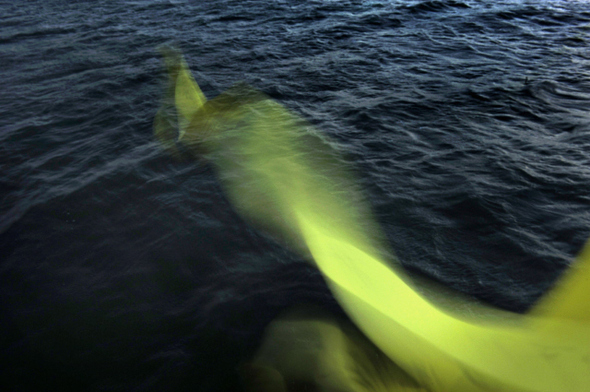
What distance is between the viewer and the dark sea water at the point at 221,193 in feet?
10.5

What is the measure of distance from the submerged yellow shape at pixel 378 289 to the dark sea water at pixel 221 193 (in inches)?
7.5

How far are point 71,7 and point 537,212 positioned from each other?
13.3 m

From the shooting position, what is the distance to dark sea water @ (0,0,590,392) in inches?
126

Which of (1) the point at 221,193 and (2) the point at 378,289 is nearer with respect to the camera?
(2) the point at 378,289

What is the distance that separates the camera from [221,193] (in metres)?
4.68

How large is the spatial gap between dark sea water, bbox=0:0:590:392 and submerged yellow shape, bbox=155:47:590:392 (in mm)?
189

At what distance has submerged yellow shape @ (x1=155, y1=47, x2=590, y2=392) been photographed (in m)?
2.76

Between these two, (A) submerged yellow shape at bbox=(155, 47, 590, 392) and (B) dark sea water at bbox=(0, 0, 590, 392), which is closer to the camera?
(A) submerged yellow shape at bbox=(155, 47, 590, 392)

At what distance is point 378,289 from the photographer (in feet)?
11.4

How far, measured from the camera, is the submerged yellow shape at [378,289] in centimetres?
276

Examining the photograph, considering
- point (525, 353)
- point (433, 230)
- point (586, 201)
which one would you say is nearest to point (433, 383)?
point (525, 353)

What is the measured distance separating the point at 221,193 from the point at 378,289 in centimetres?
206

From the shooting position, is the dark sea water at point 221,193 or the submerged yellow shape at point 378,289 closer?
the submerged yellow shape at point 378,289

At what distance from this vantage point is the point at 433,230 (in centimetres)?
399
